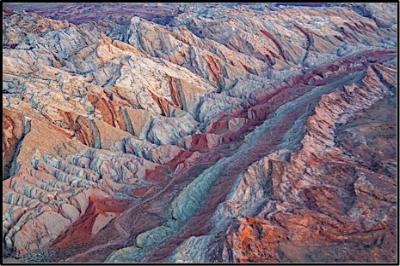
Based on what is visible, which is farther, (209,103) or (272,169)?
(209,103)

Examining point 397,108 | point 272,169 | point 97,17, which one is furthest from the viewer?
point 97,17

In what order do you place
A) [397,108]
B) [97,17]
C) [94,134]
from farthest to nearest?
[97,17] → [94,134] → [397,108]

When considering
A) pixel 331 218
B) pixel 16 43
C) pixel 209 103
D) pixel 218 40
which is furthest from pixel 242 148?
pixel 218 40

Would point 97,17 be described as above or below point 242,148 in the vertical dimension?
below

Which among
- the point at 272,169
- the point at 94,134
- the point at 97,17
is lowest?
the point at 97,17

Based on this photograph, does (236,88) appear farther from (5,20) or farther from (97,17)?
(97,17)

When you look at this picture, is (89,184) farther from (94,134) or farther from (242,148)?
(242,148)
